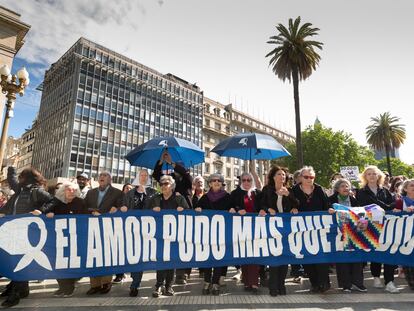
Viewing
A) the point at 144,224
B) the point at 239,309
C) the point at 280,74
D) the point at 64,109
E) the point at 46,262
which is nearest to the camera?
the point at 239,309

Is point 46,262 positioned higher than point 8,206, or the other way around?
point 8,206

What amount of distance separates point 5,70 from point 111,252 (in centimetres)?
995

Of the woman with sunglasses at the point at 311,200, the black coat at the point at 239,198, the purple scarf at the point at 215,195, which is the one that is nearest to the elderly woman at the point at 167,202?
the purple scarf at the point at 215,195

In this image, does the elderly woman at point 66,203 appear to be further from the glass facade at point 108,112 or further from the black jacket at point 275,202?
the glass facade at point 108,112

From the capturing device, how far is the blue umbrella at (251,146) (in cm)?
730

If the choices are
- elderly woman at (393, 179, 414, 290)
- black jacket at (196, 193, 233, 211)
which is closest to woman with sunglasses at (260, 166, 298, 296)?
black jacket at (196, 193, 233, 211)

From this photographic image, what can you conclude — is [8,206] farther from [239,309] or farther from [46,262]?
[239,309]

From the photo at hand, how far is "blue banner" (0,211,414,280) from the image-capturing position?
4.78m

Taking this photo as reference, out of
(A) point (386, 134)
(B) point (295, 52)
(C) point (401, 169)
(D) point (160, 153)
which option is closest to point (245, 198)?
(D) point (160, 153)

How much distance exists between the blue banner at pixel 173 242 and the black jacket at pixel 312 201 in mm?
150

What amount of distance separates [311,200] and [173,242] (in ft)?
8.70

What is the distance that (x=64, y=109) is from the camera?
53.5 metres

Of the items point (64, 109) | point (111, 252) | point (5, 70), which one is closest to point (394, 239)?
point (111, 252)

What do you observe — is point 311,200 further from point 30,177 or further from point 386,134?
point 386,134
